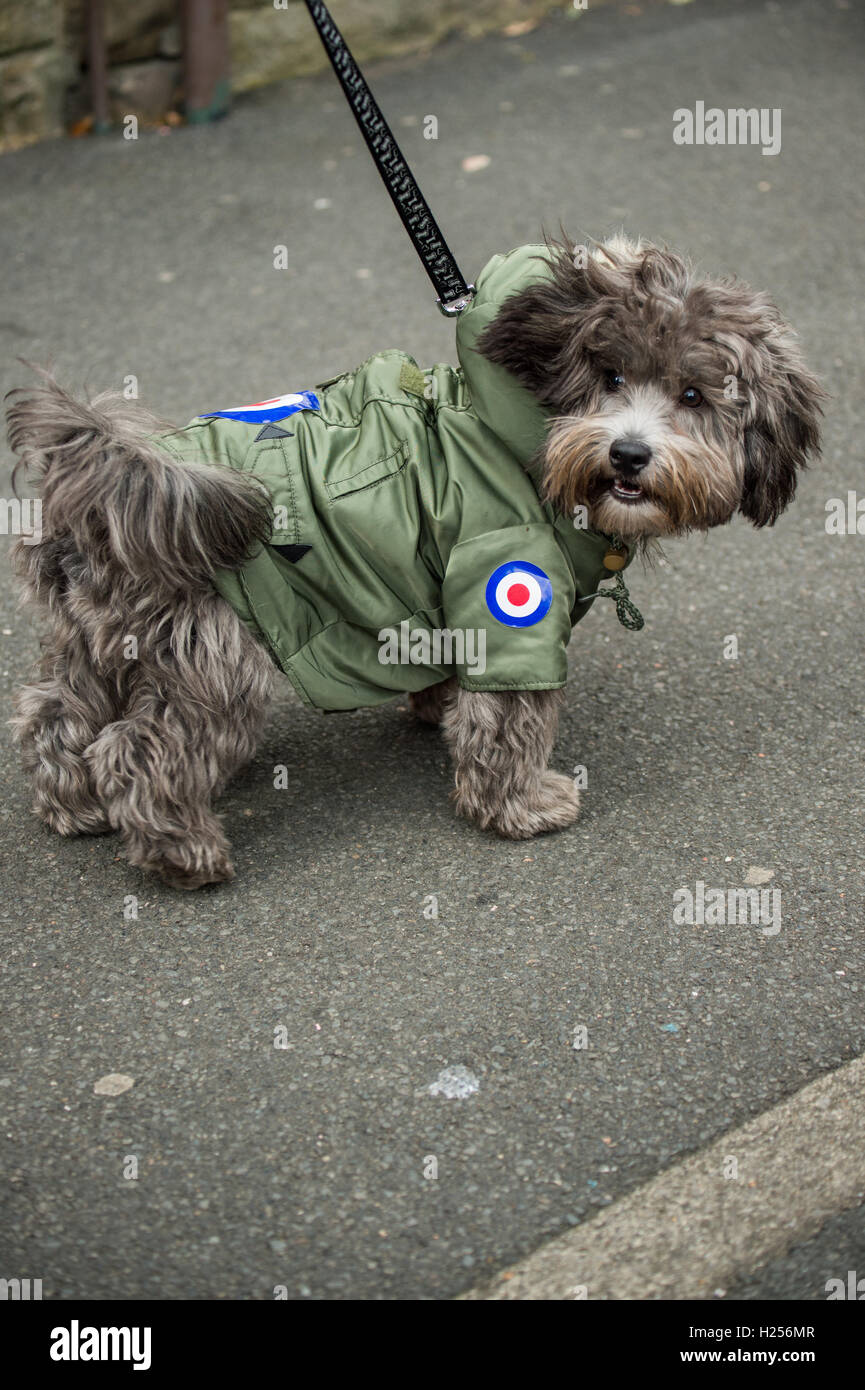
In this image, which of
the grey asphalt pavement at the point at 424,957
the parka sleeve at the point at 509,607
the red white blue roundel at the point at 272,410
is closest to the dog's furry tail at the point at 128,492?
the red white blue roundel at the point at 272,410

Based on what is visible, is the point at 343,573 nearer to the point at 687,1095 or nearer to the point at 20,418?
the point at 20,418

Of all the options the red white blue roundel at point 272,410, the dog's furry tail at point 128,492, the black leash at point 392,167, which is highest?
the black leash at point 392,167

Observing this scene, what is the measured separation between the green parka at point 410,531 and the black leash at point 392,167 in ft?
0.49

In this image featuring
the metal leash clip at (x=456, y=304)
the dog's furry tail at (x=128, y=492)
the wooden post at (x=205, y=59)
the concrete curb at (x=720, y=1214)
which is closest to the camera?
the concrete curb at (x=720, y=1214)

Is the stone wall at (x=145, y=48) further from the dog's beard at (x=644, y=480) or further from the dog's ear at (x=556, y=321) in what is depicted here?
the dog's beard at (x=644, y=480)

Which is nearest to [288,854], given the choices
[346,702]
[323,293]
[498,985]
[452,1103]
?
[346,702]

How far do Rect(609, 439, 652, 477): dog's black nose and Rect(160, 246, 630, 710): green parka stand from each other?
0.75ft

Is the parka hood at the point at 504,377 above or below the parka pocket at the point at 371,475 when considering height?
above

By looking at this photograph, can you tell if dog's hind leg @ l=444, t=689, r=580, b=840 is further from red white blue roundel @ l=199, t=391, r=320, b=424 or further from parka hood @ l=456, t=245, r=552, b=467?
red white blue roundel @ l=199, t=391, r=320, b=424

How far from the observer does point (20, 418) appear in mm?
2867

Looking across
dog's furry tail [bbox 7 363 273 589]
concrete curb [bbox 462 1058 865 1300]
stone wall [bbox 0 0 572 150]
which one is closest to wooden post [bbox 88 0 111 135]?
stone wall [bbox 0 0 572 150]

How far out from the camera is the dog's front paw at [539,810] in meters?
3.37

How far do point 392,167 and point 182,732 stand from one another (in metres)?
1.42

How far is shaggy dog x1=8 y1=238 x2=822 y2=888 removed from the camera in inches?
112
